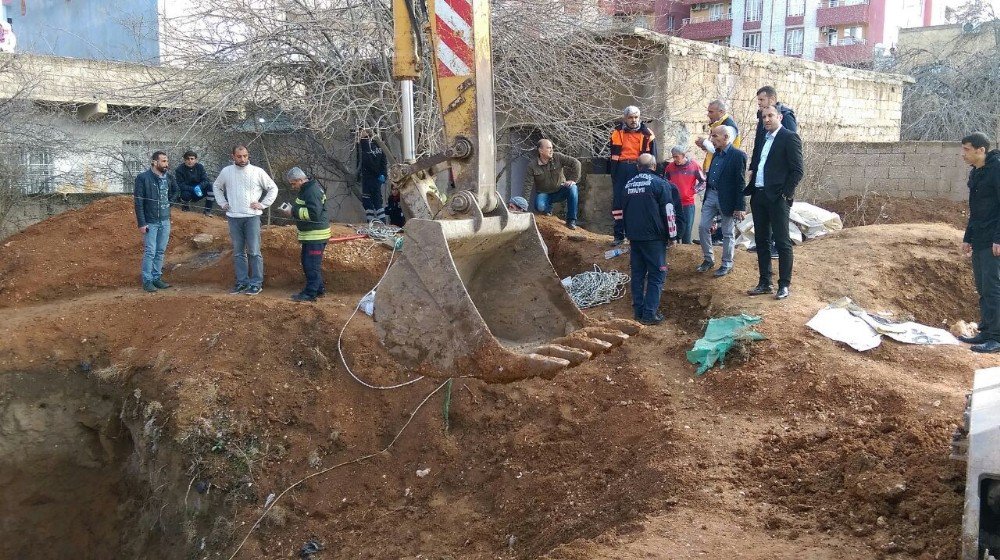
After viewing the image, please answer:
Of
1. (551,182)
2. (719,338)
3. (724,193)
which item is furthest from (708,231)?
(551,182)

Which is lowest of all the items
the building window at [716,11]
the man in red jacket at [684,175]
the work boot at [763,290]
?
the work boot at [763,290]

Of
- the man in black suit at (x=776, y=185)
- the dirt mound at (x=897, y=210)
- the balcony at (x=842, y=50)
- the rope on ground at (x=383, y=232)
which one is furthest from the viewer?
the balcony at (x=842, y=50)

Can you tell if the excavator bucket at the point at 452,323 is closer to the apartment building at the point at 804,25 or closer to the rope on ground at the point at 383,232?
the rope on ground at the point at 383,232

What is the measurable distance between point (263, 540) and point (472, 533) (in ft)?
6.56

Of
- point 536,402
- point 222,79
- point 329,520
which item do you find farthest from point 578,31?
point 329,520

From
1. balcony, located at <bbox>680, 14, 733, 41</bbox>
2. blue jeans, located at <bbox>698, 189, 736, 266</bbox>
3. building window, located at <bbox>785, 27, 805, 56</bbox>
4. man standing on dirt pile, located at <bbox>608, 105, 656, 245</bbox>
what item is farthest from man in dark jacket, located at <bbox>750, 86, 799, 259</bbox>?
building window, located at <bbox>785, 27, 805, 56</bbox>

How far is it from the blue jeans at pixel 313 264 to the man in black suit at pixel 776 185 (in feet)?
14.4

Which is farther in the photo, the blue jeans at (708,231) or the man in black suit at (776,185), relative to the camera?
the blue jeans at (708,231)

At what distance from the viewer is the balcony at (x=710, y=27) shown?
40.6 m

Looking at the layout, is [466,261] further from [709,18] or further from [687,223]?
[709,18]

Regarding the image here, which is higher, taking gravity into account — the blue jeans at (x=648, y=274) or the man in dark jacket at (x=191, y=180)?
the man in dark jacket at (x=191, y=180)

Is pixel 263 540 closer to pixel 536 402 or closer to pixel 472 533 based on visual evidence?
pixel 472 533

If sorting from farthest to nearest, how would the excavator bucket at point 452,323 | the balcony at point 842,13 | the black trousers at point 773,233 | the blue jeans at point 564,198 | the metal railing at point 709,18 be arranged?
the metal railing at point 709,18, the balcony at point 842,13, the blue jeans at point 564,198, the black trousers at point 773,233, the excavator bucket at point 452,323

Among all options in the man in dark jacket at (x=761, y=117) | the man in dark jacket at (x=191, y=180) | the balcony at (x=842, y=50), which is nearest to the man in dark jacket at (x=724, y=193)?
the man in dark jacket at (x=761, y=117)
